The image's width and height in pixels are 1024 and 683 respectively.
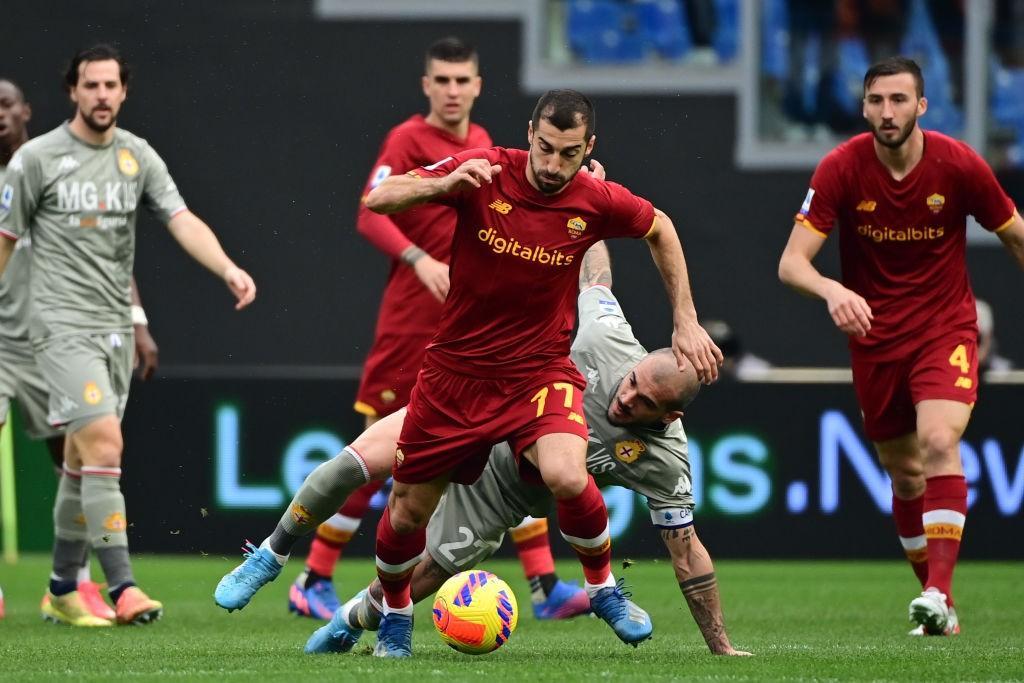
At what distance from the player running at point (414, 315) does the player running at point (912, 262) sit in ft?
5.56

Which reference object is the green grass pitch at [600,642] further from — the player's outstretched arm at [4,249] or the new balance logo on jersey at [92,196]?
the new balance logo on jersey at [92,196]

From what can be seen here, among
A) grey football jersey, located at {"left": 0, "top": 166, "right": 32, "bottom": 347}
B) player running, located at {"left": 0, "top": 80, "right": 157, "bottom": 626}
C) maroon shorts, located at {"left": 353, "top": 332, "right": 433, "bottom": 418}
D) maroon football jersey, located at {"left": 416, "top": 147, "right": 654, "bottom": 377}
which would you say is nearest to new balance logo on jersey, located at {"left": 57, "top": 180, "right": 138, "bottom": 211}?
player running, located at {"left": 0, "top": 80, "right": 157, "bottom": 626}

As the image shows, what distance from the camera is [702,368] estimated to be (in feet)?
20.7

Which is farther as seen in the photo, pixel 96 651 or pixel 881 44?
pixel 881 44

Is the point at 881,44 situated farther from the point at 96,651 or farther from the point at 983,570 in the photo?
the point at 96,651

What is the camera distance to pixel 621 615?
6.36 meters

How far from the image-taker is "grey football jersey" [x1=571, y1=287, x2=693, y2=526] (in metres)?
6.64

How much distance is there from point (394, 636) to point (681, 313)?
149 centimetres

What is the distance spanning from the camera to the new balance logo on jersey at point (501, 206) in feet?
20.8

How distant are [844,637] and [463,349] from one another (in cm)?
216

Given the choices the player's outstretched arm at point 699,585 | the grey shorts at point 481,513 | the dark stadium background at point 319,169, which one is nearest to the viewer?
the player's outstretched arm at point 699,585

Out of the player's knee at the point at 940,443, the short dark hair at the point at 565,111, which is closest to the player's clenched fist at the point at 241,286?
the short dark hair at the point at 565,111

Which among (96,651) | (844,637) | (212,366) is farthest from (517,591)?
(212,366)

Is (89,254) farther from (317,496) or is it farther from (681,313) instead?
(681,313)
